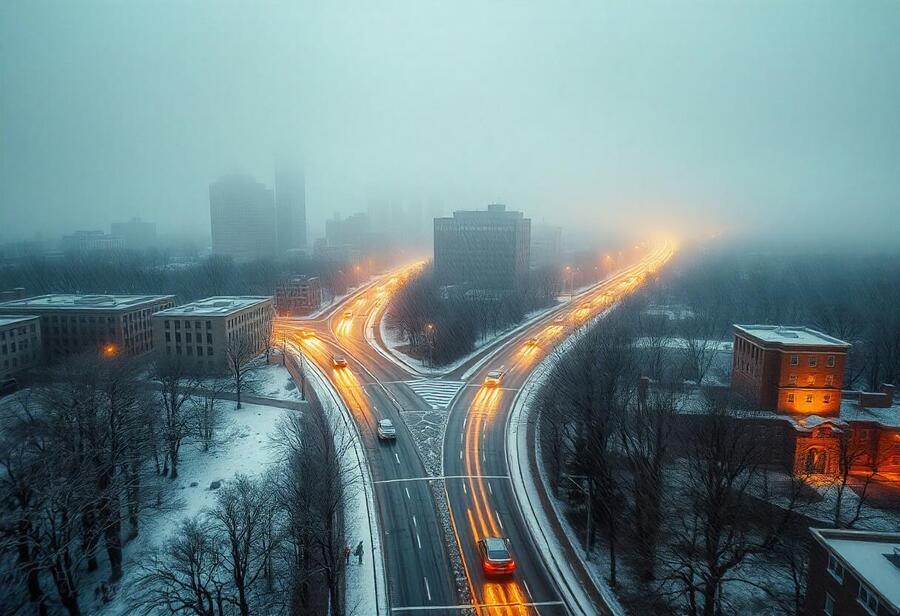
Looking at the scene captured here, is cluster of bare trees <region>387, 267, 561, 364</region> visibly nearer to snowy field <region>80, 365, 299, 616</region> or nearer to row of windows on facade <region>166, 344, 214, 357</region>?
snowy field <region>80, 365, 299, 616</region>

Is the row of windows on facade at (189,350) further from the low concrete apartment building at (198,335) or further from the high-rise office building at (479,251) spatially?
the high-rise office building at (479,251)

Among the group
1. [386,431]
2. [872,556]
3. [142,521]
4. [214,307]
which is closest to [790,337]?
[872,556]

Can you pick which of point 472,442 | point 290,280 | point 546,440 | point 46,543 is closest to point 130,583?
point 46,543

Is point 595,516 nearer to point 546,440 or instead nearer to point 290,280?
point 546,440

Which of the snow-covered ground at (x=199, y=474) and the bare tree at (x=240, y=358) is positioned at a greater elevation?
the bare tree at (x=240, y=358)

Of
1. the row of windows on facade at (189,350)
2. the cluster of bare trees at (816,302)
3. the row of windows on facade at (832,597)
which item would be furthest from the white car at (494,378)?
the row of windows on facade at (832,597)
